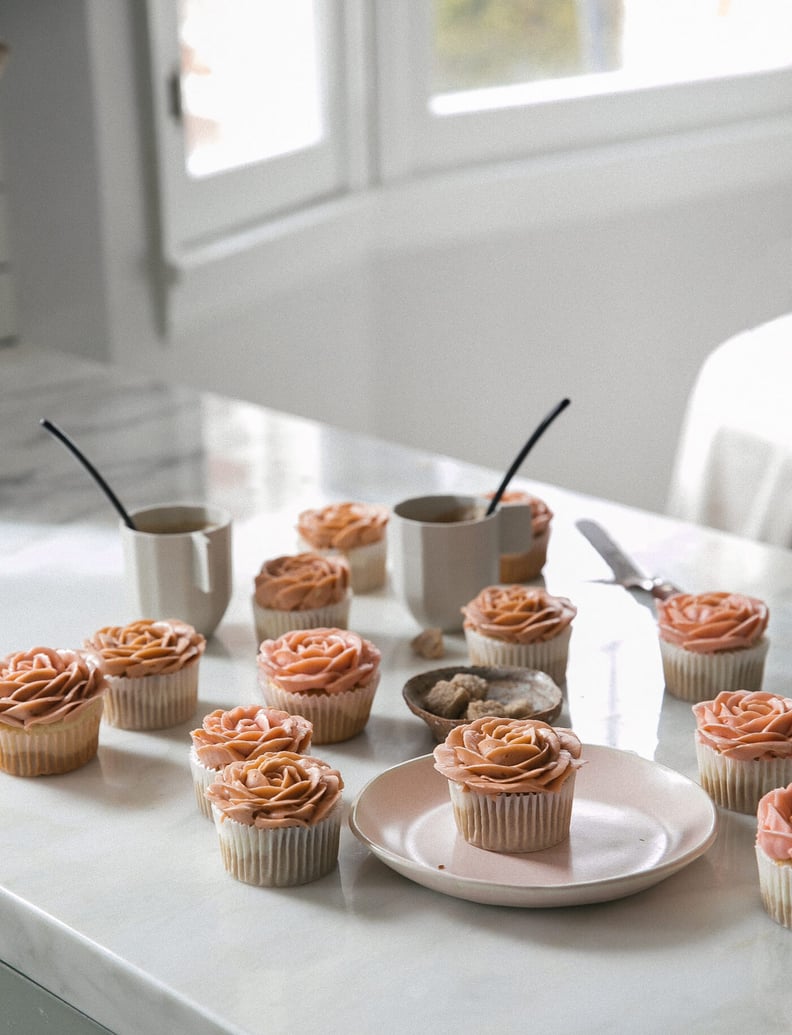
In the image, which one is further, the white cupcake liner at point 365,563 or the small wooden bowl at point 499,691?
the white cupcake liner at point 365,563

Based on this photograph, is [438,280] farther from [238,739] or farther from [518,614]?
[238,739]

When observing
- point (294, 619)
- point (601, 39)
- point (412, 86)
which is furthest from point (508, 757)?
point (601, 39)

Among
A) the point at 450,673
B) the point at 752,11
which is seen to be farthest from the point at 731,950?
the point at 752,11

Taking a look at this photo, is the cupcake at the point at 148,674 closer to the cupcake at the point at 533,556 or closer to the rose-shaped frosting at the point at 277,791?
the rose-shaped frosting at the point at 277,791

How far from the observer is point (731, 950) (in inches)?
28.9

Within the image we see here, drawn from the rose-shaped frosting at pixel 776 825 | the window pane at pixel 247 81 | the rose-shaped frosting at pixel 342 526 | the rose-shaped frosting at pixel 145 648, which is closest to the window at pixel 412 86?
the window pane at pixel 247 81

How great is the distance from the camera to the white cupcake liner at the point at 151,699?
0.98m

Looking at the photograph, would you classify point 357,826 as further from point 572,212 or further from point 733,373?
point 572,212

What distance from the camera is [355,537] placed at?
48.1 inches

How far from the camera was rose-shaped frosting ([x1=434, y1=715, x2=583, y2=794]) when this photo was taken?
2.63ft

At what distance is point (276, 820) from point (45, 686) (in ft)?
0.74

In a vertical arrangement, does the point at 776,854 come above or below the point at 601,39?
below

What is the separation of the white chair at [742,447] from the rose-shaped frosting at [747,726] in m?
1.11

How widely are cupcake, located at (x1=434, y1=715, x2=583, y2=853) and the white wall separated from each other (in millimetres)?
1436
